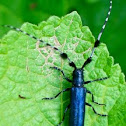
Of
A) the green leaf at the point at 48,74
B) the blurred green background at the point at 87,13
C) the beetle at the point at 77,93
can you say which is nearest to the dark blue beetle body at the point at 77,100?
the beetle at the point at 77,93

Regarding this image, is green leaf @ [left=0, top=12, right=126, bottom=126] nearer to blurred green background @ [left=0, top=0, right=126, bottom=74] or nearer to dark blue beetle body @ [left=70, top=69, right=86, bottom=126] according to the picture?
dark blue beetle body @ [left=70, top=69, right=86, bottom=126]

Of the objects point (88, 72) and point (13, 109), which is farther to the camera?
point (88, 72)

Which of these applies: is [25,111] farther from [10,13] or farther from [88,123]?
[10,13]

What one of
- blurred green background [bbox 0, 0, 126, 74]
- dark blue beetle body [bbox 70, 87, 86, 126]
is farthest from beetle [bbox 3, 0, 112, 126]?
blurred green background [bbox 0, 0, 126, 74]

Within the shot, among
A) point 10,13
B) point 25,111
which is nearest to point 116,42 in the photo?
point 10,13

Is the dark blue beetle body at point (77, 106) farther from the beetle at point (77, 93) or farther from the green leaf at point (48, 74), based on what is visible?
the green leaf at point (48, 74)
